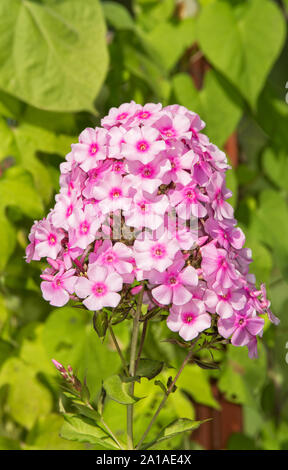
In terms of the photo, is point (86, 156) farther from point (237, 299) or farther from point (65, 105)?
point (65, 105)

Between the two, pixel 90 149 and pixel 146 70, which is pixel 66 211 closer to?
pixel 90 149

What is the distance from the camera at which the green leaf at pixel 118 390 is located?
41 centimetres

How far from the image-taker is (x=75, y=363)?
2.64 ft

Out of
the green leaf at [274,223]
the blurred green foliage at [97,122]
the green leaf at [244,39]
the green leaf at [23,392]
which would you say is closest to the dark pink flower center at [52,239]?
the blurred green foliage at [97,122]

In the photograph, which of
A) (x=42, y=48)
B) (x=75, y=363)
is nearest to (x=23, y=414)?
(x=75, y=363)

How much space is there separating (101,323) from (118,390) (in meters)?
0.05

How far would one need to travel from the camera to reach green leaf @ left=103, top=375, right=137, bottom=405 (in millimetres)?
413

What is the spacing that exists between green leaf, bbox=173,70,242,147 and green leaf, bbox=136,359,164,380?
0.62 metres

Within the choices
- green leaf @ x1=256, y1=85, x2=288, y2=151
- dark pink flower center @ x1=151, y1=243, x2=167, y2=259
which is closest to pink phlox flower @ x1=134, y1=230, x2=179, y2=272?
dark pink flower center @ x1=151, y1=243, x2=167, y2=259

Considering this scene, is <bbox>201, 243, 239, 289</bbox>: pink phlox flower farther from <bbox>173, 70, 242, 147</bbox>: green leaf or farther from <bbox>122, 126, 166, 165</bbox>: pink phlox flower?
<bbox>173, 70, 242, 147</bbox>: green leaf

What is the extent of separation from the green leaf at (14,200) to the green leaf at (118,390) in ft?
1.33

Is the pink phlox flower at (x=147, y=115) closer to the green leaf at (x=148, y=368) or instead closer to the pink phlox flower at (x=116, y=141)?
the pink phlox flower at (x=116, y=141)

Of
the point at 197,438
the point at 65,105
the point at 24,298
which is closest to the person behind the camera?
the point at 65,105

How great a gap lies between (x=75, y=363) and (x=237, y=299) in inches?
18.1
